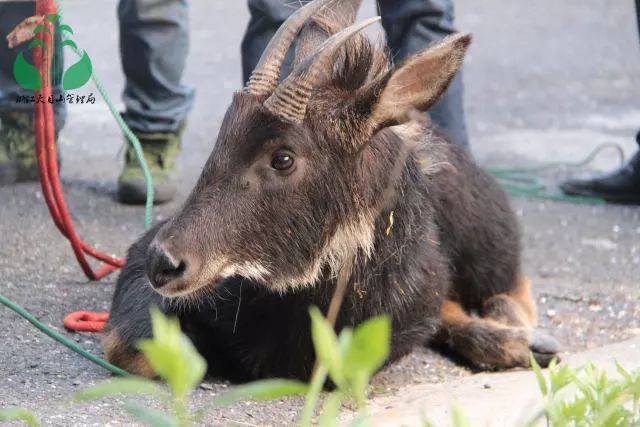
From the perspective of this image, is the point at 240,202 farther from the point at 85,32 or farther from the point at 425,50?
the point at 85,32

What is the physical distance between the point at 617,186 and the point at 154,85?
3.01 m

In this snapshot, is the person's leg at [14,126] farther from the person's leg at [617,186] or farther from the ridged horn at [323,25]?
the person's leg at [617,186]

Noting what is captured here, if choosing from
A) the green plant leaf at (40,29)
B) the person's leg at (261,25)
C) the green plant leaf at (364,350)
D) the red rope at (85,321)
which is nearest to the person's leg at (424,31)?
the person's leg at (261,25)

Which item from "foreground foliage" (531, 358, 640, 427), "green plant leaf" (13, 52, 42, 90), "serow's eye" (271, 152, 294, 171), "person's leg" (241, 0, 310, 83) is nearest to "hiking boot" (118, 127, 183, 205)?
"person's leg" (241, 0, 310, 83)

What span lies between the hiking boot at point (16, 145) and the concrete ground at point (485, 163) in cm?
10

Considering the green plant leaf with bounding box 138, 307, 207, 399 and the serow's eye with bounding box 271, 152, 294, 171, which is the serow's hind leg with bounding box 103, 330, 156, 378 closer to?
the serow's eye with bounding box 271, 152, 294, 171

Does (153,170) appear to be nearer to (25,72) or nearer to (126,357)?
(25,72)

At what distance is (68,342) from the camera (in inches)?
158

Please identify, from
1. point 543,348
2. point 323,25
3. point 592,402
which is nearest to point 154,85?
point 323,25

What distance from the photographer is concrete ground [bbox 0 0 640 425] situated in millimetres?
4195

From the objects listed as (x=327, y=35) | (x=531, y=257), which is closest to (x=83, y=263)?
(x=327, y=35)

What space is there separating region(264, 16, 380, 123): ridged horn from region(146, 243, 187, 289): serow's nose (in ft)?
1.85

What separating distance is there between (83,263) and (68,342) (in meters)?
1.01

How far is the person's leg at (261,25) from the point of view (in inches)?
205
